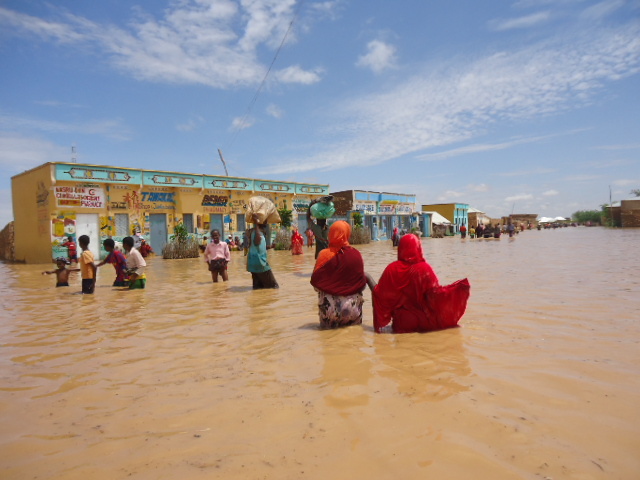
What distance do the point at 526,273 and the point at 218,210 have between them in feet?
61.3

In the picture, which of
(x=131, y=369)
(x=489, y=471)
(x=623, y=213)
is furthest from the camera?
(x=623, y=213)

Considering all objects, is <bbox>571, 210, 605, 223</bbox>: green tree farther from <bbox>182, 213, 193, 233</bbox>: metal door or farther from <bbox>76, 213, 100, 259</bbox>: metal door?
<bbox>76, 213, 100, 259</bbox>: metal door

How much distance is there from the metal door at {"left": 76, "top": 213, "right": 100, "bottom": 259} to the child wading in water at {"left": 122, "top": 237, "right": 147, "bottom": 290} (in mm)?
12121

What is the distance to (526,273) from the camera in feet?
28.8

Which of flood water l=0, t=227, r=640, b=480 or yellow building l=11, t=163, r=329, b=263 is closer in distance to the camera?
flood water l=0, t=227, r=640, b=480

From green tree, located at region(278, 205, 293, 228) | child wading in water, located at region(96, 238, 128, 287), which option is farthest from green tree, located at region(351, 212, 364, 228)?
child wading in water, located at region(96, 238, 128, 287)

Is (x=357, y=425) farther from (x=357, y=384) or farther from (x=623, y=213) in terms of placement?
(x=623, y=213)

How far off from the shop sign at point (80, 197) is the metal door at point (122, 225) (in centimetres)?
99

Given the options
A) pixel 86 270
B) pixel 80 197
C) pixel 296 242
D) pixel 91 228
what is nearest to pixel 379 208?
pixel 296 242

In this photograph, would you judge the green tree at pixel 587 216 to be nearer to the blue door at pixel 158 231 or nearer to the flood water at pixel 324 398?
the blue door at pixel 158 231

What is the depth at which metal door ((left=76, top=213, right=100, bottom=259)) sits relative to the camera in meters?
18.4

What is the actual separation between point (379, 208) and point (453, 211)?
17.6 meters

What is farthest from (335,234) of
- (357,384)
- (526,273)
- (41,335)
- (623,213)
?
(623,213)

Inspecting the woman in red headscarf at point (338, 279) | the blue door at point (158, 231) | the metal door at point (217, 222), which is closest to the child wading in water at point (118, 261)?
the woman in red headscarf at point (338, 279)
